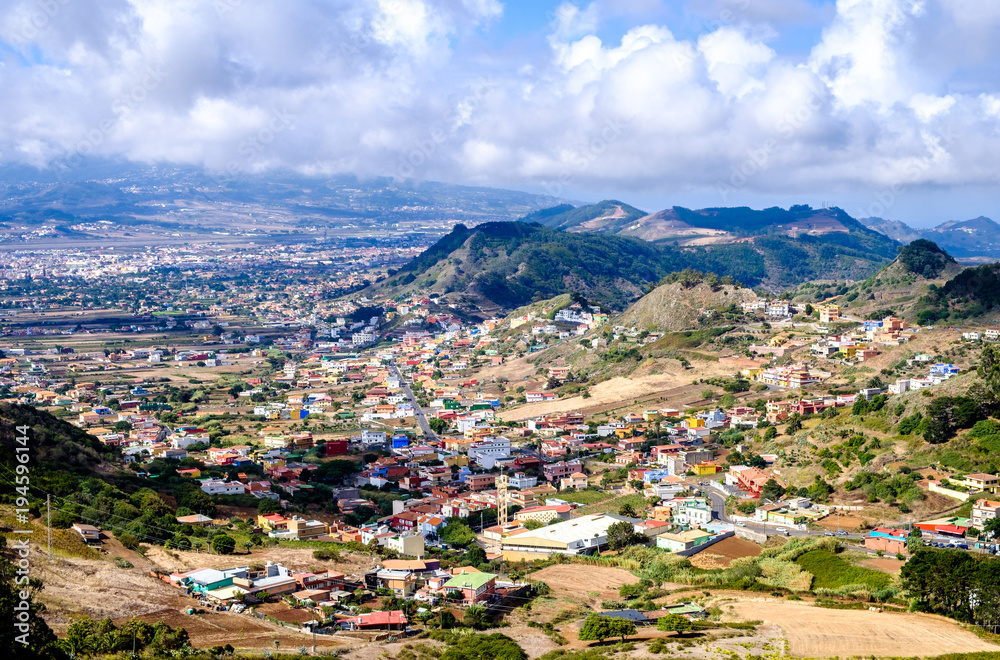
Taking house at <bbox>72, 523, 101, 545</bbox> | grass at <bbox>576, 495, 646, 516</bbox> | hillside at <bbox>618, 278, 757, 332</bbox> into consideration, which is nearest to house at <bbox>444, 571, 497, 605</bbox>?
house at <bbox>72, 523, 101, 545</bbox>

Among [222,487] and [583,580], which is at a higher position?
[222,487]

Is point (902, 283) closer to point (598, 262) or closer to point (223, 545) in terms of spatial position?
point (598, 262)

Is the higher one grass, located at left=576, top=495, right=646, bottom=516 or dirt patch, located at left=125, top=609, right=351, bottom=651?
dirt patch, located at left=125, top=609, right=351, bottom=651

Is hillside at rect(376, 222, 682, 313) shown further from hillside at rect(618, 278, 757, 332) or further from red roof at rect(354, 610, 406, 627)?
red roof at rect(354, 610, 406, 627)

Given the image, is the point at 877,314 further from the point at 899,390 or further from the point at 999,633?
the point at 999,633

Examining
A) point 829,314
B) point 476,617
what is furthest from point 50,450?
point 829,314

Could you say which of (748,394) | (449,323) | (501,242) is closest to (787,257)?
(501,242)
